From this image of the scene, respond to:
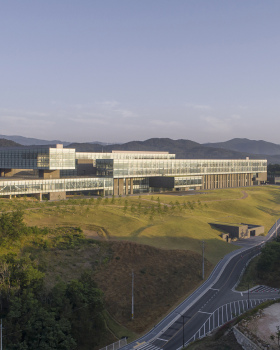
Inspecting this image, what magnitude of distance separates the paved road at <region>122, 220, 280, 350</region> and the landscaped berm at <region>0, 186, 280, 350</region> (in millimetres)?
2005

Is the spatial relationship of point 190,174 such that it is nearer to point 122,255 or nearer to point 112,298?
point 122,255

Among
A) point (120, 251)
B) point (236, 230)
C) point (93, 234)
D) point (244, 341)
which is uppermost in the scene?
point (93, 234)

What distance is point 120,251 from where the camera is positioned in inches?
2854

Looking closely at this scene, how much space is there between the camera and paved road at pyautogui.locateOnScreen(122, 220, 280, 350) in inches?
1907

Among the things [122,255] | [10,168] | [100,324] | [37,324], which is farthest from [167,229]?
[10,168]

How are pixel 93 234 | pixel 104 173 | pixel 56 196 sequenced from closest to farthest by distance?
pixel 93 234 < pixel 56 196 < pixel 104 173

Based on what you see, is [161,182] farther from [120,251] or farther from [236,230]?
[120,251]

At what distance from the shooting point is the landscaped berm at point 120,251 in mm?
55906

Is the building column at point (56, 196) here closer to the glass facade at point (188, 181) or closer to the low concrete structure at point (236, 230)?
the low concrete structure at point (236, 230)

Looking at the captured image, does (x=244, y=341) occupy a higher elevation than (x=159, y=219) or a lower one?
lower

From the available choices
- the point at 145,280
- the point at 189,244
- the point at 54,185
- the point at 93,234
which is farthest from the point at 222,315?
the point at 54,185

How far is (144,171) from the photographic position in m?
145

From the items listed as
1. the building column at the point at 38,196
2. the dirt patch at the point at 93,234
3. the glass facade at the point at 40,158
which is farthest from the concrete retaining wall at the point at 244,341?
the glass facade at the point at 40,158

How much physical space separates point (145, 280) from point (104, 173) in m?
73.6
